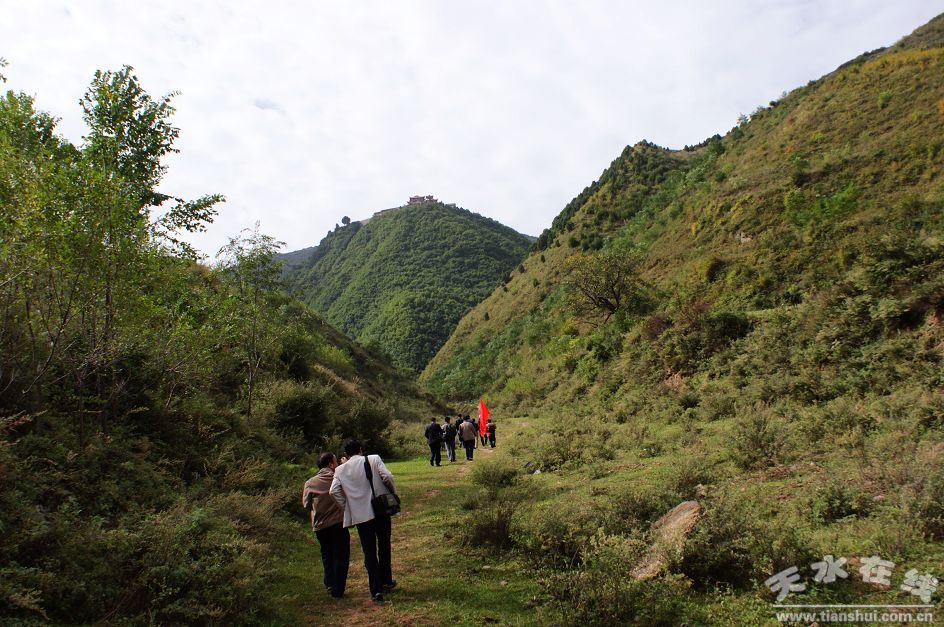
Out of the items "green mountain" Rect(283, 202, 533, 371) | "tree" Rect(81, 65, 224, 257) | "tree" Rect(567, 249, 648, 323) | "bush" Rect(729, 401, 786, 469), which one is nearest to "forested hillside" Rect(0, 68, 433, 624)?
"tree" Rect(81, 65, 224, 257)

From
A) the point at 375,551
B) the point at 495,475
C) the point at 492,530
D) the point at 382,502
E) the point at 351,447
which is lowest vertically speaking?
the point at 492,530

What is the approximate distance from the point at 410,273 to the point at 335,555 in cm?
10304

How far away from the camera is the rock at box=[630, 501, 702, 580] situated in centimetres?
519

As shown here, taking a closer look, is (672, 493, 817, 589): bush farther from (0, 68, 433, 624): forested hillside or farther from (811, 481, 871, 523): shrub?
(0, 68, 433, 624): forested hillside

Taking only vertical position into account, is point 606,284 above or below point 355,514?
above

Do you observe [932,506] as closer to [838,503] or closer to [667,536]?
[838,503]

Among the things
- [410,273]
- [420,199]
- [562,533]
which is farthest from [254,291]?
[420,199]

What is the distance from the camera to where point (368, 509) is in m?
5.98

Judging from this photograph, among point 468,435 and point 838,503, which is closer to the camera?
point 838,503

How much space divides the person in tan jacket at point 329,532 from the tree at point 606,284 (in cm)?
2572

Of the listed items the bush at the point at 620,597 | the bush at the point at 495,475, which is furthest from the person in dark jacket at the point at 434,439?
the bush at the point at 620,597

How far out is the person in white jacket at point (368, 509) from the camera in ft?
19.3

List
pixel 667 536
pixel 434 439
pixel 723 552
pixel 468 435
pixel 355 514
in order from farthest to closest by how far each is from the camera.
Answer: pixel 468 435 < pixel 434 439 < pixel 355 514 < pixel 667 536 < pixel 723 552

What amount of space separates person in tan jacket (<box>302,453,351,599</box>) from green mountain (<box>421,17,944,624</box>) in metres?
2.24
